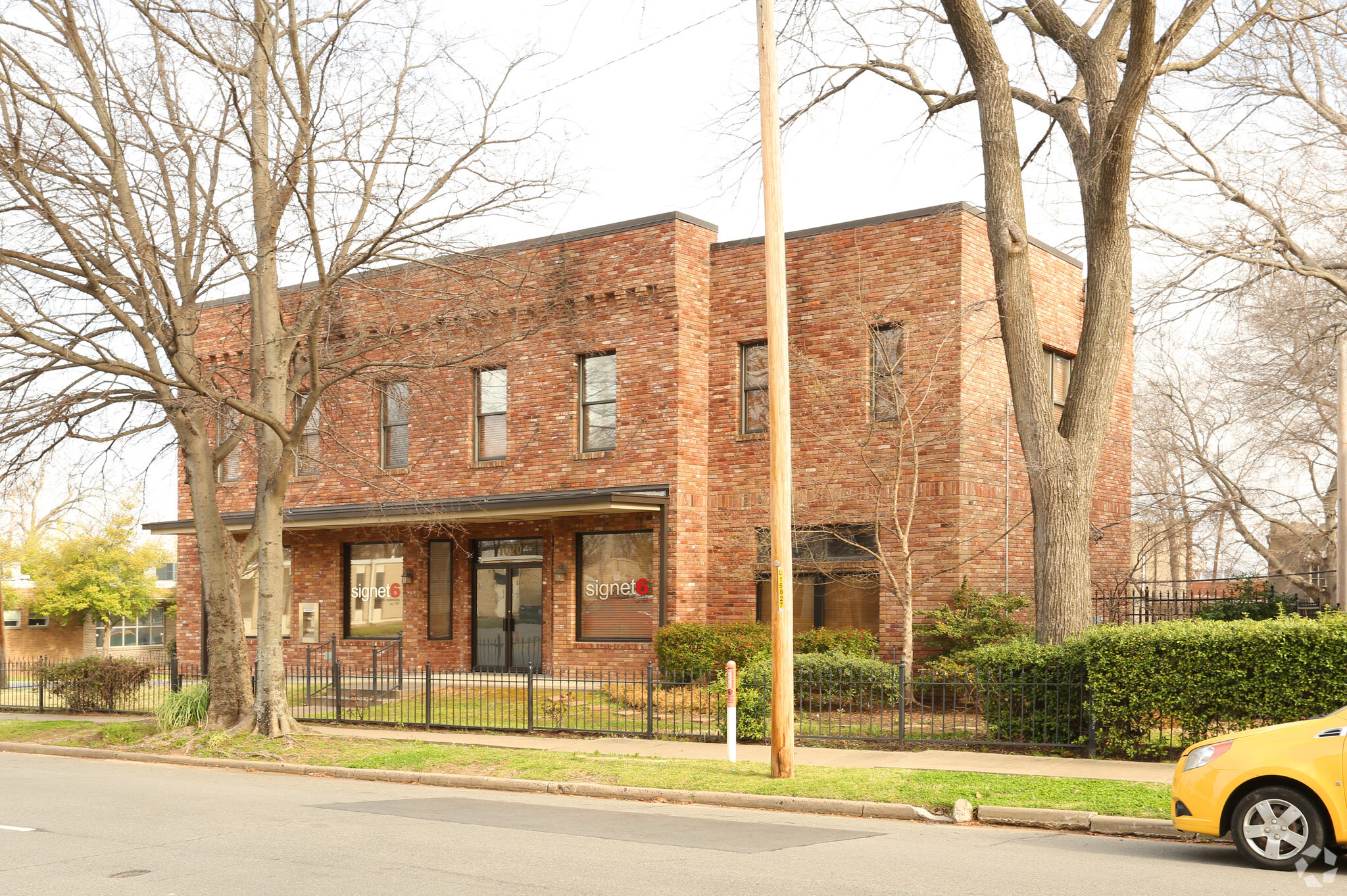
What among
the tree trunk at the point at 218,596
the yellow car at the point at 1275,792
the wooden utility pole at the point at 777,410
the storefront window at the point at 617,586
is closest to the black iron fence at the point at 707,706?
the storefront window at the point at 617,586

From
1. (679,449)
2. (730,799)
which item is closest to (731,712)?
(730,799)

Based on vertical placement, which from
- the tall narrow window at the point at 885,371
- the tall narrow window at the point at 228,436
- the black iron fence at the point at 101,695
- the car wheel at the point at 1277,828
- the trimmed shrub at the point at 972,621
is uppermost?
the tall narrow window at the point at 885,371

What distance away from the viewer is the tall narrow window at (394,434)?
1115 inches

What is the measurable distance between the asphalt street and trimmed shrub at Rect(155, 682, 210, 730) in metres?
5.36

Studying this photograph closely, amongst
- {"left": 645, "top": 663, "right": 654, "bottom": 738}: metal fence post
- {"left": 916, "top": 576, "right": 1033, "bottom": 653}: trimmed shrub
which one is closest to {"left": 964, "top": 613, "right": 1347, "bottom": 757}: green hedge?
{"left": 645, "top": 663, "right": 654, "bottom": 738}: metal fence post

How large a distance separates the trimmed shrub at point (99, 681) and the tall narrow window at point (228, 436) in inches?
155

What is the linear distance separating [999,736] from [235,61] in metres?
14.1

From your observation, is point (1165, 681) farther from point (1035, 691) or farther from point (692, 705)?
point (692, 705)

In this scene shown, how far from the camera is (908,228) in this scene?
22.4m

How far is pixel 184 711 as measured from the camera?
18.9 m

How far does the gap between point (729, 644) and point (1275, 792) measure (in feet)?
43.5

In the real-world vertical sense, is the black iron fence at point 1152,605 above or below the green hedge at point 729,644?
above

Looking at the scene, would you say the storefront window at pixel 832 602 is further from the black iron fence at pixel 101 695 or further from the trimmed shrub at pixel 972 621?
the black iron fence at pixel 101 695

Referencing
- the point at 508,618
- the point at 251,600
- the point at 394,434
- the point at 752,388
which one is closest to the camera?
the point at 752,388
